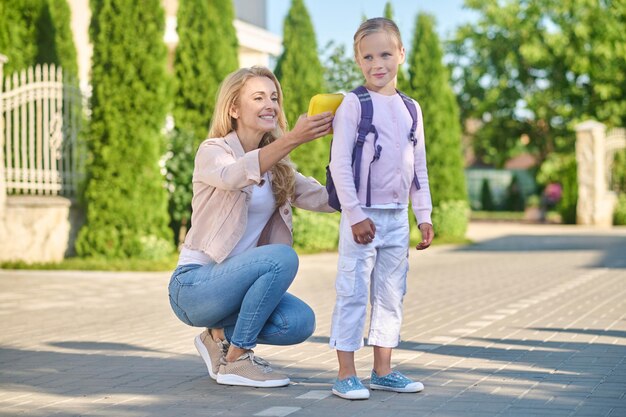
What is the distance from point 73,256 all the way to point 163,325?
25.4ft

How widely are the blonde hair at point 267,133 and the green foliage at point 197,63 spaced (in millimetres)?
13532

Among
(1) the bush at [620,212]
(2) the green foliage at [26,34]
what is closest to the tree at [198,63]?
(2) the green foliage at [26,34]

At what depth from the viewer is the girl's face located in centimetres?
554

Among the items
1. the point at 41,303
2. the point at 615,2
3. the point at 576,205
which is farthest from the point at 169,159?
the point at 615,2

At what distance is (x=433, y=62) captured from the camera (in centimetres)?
2505

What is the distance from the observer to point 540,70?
41.8 metres

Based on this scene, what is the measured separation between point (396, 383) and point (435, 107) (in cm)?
1948

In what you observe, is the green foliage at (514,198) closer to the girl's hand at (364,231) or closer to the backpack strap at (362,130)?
the backpack strap at (362,130)

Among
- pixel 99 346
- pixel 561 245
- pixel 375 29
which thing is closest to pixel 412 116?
pixel 375 29

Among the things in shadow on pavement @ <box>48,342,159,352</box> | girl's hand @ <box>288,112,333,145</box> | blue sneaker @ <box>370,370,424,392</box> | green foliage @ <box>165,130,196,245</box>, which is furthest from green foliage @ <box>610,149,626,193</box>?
girl's hand @ <box>288,112,333,145</box>

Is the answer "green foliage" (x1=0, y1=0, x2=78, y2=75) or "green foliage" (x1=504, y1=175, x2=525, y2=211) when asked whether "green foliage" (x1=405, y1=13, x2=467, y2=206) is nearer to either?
"green foliage" (x1=0, y1=0, x2=78, y2=75)

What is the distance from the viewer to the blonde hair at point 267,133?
19.5ft

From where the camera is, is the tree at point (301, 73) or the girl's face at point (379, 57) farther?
the tree at point (301, 73)

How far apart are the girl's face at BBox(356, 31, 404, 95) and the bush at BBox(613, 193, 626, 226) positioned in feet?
99.4
